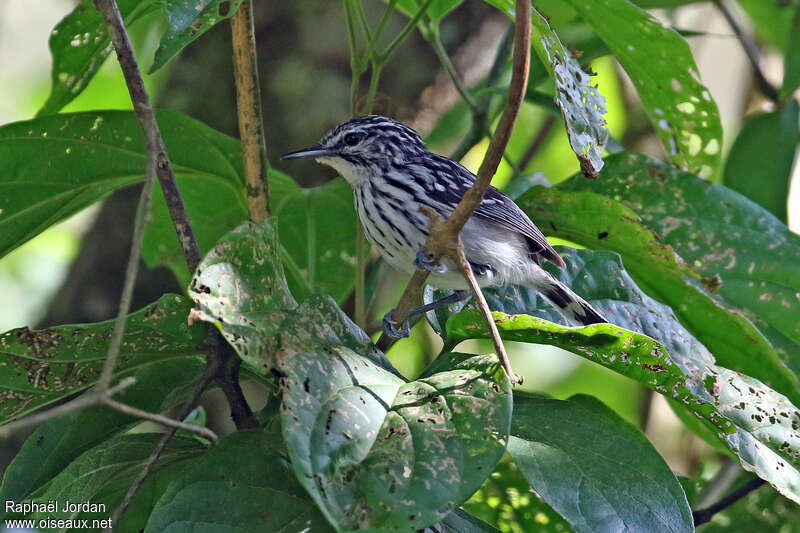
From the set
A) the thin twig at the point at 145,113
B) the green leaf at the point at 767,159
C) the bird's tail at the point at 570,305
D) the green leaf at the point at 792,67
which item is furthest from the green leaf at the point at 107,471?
the green leaf at the point at 792,67

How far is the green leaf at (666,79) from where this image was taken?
2.39 m

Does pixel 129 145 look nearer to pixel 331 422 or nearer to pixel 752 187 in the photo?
pixel 331 422

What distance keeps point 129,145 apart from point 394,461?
1.38 m

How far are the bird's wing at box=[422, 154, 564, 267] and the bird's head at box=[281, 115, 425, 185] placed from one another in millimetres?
176

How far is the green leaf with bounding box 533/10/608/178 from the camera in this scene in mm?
1831

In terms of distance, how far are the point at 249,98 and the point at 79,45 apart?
55 centimetres

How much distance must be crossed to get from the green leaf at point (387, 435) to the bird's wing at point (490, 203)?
1081 mm

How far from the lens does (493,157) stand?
4.99ft

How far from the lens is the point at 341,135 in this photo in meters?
3.19

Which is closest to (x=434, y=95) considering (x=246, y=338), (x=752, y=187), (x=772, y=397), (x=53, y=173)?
(x=752, y=187)

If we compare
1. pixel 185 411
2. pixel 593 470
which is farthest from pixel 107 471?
pixel 593 470

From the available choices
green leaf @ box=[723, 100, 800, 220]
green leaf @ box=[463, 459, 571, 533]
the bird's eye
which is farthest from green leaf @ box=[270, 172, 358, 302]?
green leaf @ box=[723, 100, 800, 220]

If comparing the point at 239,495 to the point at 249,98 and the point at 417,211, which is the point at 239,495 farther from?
the point at 417,211

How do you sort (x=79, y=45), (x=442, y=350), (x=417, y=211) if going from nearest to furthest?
(x=442, y=350), (x=79, y=45), (x=417, y=211)
